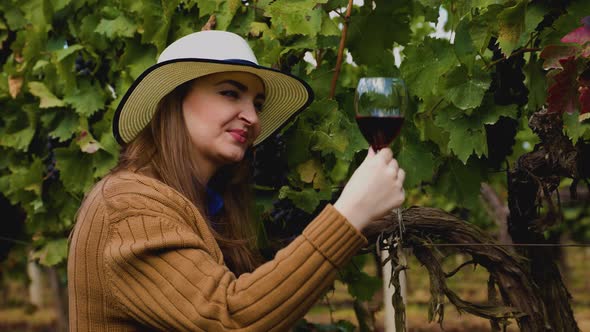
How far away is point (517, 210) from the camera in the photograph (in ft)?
8.91

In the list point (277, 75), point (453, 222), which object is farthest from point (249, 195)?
point (453, 222)

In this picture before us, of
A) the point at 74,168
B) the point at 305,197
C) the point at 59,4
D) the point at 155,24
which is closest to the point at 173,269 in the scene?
the point at 305,197

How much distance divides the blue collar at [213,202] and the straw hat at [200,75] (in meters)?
0.30

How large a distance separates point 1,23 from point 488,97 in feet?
9.56

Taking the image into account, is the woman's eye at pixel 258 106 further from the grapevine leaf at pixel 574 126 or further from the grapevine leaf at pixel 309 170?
the grapevine leaf at pixel 574 126

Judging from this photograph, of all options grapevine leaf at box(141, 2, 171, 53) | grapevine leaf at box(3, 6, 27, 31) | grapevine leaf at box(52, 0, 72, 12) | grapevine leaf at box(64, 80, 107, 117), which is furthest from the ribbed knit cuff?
grapevine leaf at box(3, 6, 27, 31)

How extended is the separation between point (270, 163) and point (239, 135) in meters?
0.68

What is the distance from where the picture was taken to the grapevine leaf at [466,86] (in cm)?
244

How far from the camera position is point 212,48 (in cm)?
239

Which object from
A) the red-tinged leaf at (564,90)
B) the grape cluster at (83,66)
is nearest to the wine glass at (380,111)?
the red-tinged leaf at (564,90)

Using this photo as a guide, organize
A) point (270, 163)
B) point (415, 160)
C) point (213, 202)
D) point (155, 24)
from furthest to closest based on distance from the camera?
point (155, 24) → point (270, 163) → point (415, 160) → point (213, 202)

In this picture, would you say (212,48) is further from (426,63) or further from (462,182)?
(462,182)

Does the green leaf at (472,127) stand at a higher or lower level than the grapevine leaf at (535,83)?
lower

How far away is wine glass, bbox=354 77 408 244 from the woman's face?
1.68ft
